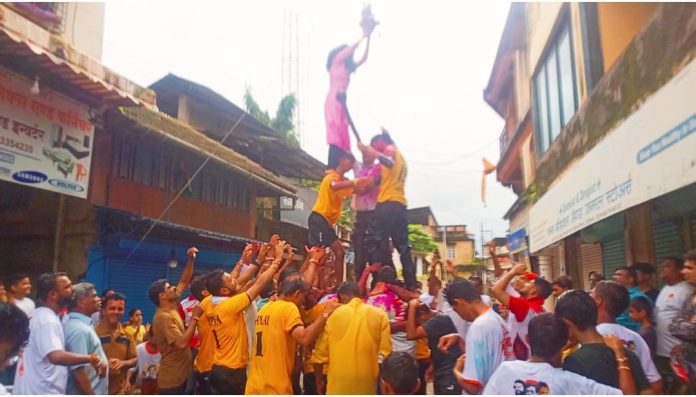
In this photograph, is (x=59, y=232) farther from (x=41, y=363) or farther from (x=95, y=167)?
(x=41, y=363)

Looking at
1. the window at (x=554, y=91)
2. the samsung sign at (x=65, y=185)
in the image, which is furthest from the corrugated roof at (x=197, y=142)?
the window at (x=554, y=91)

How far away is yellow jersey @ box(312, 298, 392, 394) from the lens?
12.6 feet

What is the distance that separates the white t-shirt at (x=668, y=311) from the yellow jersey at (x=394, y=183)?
261 centimetres

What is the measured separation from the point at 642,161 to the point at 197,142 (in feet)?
27.2

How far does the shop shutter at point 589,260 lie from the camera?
10.2 m

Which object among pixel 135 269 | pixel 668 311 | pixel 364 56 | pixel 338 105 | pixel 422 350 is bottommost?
pixel 422 350

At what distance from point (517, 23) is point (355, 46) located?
7329 mm

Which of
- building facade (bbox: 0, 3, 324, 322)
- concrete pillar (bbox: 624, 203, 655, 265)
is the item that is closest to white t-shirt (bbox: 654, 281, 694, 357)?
concrete pillar (bbox: 624, 203, 655, 265)

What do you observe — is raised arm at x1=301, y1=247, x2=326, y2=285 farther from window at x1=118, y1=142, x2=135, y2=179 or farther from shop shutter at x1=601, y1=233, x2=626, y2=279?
window at x1=118, y1=142, x2=135, y2=179

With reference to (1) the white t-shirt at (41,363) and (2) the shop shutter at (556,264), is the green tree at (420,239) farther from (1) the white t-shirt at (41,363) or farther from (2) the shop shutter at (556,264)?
(2) the shop shutter at (556,264)

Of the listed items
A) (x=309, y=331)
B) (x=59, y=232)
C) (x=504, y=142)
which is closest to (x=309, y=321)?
(x=309, y=331)

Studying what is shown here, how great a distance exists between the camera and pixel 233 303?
4.28 metres

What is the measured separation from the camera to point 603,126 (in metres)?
6.84

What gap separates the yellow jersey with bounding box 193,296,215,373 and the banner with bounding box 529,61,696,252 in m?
3.87
